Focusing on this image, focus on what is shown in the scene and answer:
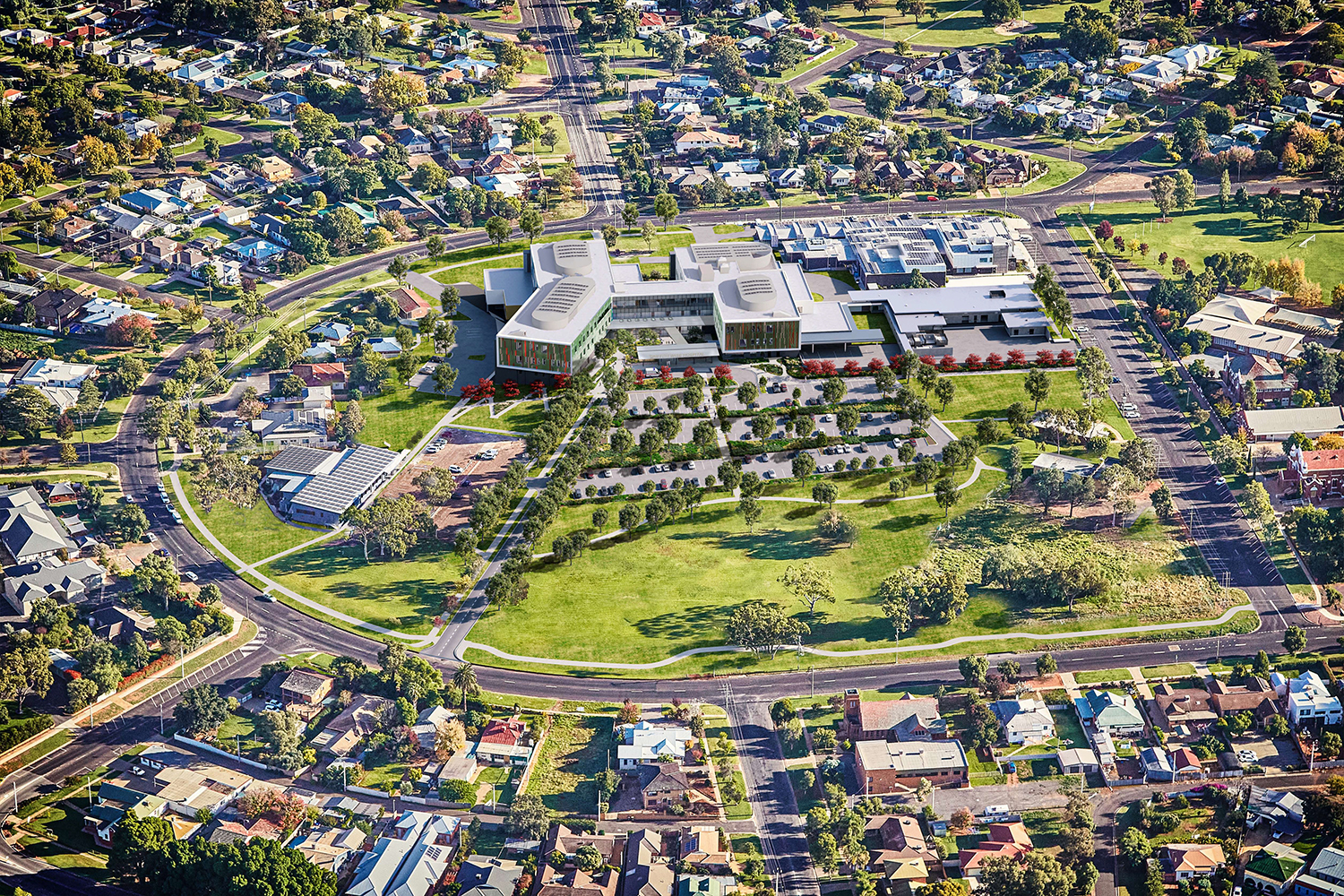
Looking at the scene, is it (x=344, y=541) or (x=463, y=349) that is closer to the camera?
(x=344, y=541)

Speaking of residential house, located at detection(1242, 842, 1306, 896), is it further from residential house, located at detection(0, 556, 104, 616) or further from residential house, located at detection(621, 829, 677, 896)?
residential house, located at detection(0, 556, 104, 616)

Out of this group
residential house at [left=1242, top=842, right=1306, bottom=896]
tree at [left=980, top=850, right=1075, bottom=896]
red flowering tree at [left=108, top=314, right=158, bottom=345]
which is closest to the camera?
tree at [left=980, top=850, right=1075, bottom=896]

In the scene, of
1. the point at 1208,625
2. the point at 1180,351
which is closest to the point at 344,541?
the point at 1208,625

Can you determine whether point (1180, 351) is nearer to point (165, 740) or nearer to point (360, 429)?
point (360, 429)

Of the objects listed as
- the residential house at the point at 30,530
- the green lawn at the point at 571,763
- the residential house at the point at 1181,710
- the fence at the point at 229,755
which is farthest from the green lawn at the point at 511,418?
the residential house at the point at 1181,710

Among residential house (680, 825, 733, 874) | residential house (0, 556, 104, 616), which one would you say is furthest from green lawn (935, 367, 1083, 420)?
residential house (0, 556, 104, 616)

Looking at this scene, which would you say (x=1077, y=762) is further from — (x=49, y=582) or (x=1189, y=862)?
(x=49, y=582)
